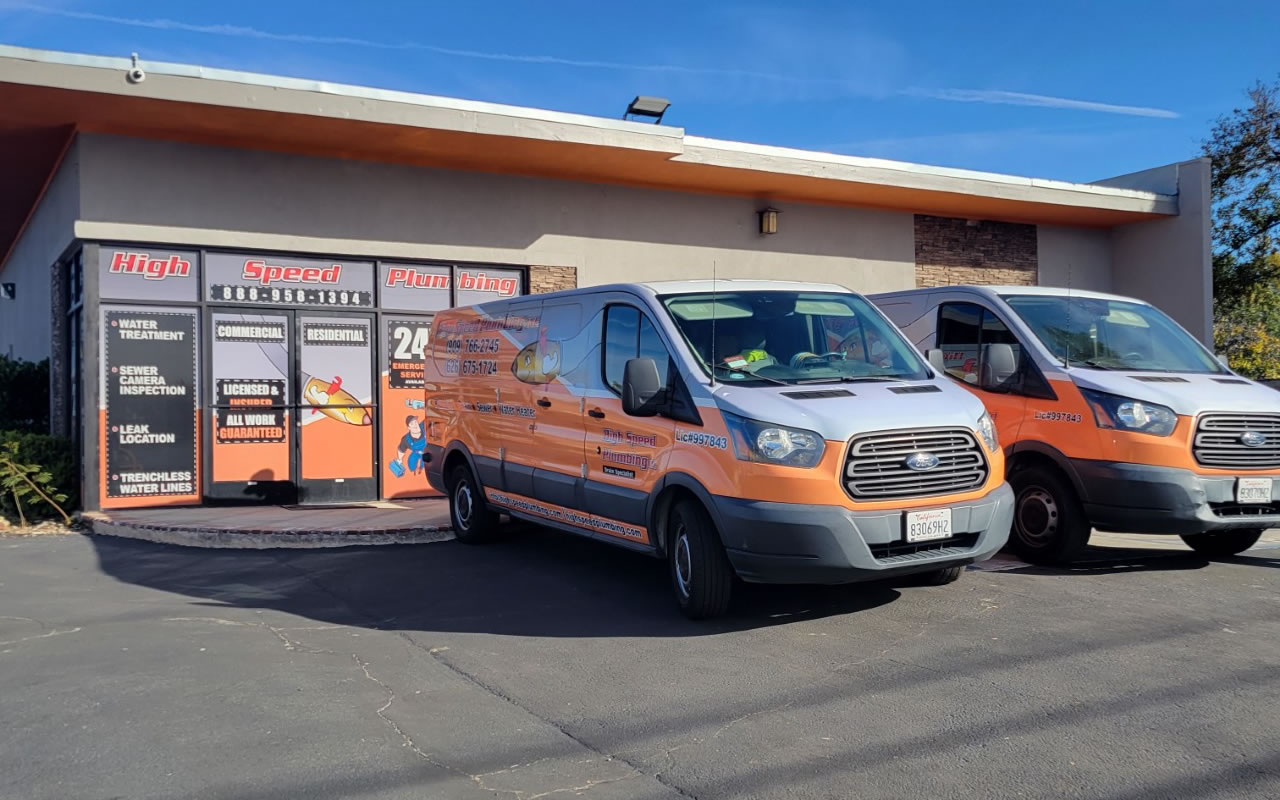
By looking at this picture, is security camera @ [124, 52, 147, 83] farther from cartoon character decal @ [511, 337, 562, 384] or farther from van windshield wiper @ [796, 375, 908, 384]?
van windshield wiper @ [796, 375, 908, 384]

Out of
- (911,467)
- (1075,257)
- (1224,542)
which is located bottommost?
(1224,542)

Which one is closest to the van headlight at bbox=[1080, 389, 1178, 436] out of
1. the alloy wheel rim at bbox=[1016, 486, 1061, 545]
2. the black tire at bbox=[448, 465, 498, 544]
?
the alloy wheel rim at bbox=[1016, 486, 1061, 545]

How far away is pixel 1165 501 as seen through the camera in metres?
7.23

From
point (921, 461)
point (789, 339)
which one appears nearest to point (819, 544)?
point (921, 461)

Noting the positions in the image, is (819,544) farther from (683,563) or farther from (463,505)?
(463,505)

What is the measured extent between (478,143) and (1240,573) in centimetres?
906

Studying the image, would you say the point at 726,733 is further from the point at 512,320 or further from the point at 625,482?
the point at 512,320

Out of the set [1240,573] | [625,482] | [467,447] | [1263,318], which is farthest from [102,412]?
[1263,318]

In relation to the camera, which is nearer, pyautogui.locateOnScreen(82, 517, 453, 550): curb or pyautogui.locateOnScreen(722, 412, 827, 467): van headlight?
pyautogui.locateOnScreen(722, 412, 827, 467): van headlight

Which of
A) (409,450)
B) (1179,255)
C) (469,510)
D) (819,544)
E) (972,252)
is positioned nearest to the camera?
(819,544)

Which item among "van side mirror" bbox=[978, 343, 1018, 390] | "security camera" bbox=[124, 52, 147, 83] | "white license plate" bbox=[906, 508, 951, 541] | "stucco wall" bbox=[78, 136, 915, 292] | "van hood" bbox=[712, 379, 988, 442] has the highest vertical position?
"security camera" bbox=[124, 52, 147, 83]

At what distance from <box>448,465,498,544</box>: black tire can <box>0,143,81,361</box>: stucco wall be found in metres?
5.66

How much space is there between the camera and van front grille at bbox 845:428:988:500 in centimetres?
593

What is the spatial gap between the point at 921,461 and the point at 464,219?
9009 mm
